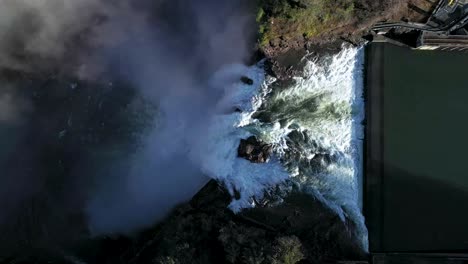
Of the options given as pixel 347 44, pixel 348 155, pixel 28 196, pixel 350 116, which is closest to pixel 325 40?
pixel 347 44

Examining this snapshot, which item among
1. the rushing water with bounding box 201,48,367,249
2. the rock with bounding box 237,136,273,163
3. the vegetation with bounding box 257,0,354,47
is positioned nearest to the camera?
the vegetation with bounding box 257,0,354,47

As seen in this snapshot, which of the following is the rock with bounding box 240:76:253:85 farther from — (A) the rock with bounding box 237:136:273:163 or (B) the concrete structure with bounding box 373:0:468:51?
(B) the concrete structure with bounding box 373:0:468:51

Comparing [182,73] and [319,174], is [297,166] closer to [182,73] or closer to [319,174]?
[319,174]

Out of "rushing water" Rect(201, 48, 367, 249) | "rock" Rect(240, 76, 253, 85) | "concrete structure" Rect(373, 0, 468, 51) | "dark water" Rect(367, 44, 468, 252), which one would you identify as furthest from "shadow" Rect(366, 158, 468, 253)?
"rock" Rect(240, 76, 253, 85)

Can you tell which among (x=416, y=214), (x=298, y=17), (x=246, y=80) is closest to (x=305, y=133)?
(x=246, y=80)

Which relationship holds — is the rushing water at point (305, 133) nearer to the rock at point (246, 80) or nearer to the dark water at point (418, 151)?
the rock at point (246, 80)
